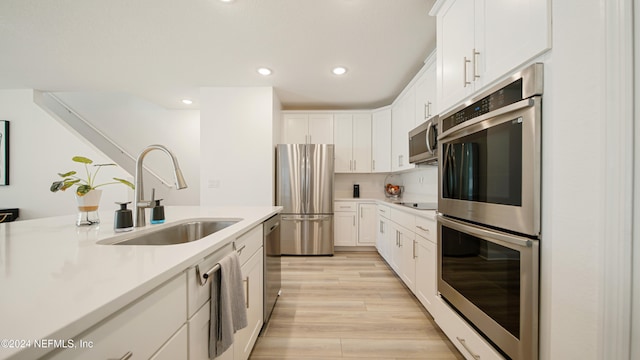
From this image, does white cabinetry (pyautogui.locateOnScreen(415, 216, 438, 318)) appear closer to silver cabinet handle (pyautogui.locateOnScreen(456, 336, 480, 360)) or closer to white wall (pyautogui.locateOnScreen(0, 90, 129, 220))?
silver cabinet handle (pyautogui.locateOnScreen(456, 336, 480, 360))

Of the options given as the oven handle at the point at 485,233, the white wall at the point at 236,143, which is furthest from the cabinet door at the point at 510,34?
the white wall at the point at 236,143

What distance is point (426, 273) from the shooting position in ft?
5.94

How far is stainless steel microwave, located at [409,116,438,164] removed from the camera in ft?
6.59

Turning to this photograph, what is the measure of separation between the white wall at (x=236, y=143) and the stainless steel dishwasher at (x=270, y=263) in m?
1.36

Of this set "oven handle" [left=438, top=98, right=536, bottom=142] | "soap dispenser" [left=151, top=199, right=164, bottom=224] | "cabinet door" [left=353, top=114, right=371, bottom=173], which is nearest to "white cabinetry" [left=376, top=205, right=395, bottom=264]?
"cabinet door" [left=353, top=114, right=371, bottom=173]

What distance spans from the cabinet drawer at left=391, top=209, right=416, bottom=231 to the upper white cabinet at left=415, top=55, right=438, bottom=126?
0.99 m

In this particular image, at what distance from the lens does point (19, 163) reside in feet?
11.3

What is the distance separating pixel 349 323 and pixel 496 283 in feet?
3.76

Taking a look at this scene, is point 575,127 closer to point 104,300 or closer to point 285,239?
point 104,300

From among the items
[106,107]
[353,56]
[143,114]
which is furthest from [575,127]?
[106,107]

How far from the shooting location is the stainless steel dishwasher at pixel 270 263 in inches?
66.5

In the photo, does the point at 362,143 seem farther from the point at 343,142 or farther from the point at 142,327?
the point at 142,327

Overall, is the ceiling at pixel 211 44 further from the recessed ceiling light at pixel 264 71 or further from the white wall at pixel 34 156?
the white wall at pixel 34 156

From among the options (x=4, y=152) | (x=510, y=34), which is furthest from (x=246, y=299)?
(x=4, y=152)
